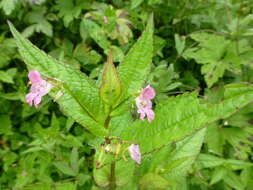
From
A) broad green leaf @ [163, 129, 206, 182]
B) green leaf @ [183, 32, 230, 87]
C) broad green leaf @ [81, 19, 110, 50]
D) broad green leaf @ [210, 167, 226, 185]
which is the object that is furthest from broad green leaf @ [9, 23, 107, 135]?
green leaf @ [183, 32, 230, 87]

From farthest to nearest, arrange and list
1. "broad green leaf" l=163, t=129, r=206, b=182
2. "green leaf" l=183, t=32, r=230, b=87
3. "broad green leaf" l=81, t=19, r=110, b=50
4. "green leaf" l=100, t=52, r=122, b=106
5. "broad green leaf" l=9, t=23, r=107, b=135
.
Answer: "green leaf" l=183, t=32, r=230, b=87
"broad green leaf" l=81, t=19, r=110, b=50
"broad green leaf" l=163, t=129, r=206, b=182
"broad green leaf" l=9, t=23, r=107, b=135
"green leaf" l=100, t=52, r=122, b=106

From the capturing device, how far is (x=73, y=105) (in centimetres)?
88

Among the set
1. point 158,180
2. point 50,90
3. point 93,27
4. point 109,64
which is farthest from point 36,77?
point 93,27

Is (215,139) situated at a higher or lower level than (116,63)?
lower

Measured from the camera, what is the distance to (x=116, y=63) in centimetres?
235

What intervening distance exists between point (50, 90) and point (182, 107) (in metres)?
0.39

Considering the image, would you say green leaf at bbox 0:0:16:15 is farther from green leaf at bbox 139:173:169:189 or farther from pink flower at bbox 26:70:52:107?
green leaf at bbox 139:173:169:189

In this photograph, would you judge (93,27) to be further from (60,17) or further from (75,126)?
(75,126)

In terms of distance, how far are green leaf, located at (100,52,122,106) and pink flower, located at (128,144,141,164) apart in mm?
141

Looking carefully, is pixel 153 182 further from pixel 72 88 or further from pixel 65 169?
pixel 65 169

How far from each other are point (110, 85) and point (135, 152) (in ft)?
0.70

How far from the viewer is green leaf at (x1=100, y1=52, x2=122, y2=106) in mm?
753

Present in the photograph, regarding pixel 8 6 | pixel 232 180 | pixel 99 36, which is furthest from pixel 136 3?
pixel 232 180

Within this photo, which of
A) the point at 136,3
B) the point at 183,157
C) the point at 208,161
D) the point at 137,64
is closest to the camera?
the point at 137,64
